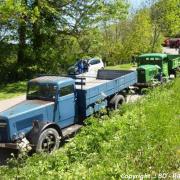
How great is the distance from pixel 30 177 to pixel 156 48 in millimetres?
33433

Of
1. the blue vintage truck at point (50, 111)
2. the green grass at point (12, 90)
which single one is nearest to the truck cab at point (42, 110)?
the blue vintage truck at point (50, 111)

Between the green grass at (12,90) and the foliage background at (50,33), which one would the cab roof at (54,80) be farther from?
the foliage background at (50,33)

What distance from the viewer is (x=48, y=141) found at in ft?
34.8

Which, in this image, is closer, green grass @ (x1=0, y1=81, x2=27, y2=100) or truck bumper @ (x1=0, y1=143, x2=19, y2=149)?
truck bumper @ (x1=0, y1=143, x2=19, y2=149)

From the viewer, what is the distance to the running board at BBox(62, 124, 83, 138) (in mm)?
11654

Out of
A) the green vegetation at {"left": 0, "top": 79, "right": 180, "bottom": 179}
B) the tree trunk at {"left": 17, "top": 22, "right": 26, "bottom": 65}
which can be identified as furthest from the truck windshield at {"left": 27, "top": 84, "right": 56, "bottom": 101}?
the tree trunk at {"left": 17, "top": 22, "right": 26, "bottom": 65}

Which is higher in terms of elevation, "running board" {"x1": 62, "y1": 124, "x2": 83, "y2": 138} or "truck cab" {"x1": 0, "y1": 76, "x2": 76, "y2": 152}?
"truck cab" {"x1": 0, "y1": 76, "x2": 76, "y2": 152}

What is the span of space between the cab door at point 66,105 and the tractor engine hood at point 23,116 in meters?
0.40

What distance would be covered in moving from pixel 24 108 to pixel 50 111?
80cm

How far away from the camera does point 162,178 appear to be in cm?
660

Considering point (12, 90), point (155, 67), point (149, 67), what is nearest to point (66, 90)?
point (149, 67)

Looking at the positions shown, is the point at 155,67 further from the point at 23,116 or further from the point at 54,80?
the point at 23,116

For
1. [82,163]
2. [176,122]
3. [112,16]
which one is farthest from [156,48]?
[82,163]

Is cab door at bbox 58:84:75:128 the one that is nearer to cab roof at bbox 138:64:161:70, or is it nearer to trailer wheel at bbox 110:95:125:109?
trailer wheel at bbox 110:95:125:109
